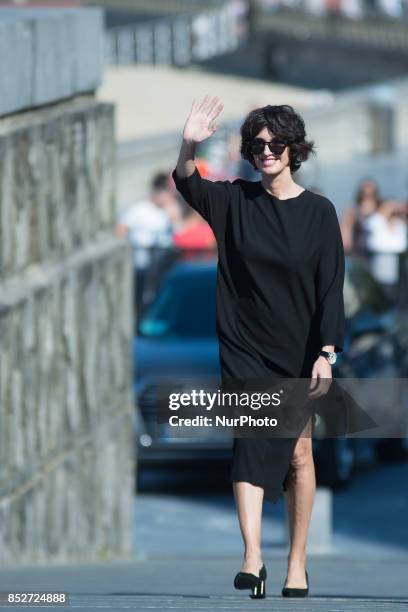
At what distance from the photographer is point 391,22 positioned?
178ft

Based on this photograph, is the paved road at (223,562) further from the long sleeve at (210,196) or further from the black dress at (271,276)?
the long sleeve at (210,196)

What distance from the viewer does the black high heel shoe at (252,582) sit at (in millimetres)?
6168

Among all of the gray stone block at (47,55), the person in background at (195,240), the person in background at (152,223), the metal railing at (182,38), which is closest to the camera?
the gray stone block at (47,55)

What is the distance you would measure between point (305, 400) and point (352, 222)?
11.1 metres

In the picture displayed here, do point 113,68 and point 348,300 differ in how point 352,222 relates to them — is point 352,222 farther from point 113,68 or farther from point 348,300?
point 113,68

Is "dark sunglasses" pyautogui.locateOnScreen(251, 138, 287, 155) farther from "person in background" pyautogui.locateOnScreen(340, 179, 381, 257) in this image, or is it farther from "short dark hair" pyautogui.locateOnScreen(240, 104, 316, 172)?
"person in background" pyautogui.locateOnScreen(340, 179, 381, 257)

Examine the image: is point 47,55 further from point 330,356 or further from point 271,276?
point 330,356

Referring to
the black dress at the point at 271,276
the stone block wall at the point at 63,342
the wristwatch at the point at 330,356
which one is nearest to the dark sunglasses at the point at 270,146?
the black dress at the point at 271,276

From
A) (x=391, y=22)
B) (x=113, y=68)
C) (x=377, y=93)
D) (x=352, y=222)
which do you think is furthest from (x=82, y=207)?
(x=391, y=22)

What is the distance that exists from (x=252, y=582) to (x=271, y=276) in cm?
101

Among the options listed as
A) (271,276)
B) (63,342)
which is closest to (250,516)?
(271,276)

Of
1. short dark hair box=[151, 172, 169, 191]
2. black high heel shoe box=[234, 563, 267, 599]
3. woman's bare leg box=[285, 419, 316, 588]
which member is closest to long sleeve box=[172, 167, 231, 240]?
woman's bare leg box=[285, 419, 316, 588]

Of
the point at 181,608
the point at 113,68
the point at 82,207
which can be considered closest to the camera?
the point at 181,608

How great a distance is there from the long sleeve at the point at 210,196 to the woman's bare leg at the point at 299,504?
2.61 feet
